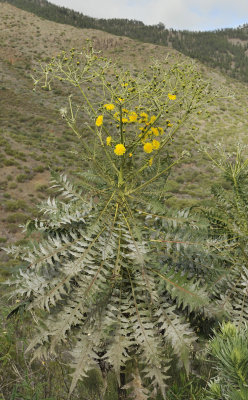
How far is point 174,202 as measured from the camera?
1076 cm

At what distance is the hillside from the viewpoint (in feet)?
31.2

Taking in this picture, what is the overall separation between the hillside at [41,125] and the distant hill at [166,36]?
10.4m

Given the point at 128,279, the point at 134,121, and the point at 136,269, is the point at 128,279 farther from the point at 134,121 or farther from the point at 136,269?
the point at 134,121

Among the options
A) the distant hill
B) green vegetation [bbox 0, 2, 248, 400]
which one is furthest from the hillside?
the distant hill

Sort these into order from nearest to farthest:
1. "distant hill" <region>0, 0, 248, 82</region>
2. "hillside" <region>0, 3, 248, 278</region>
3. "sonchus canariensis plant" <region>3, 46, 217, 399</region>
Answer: "sonchus canariensis plant" <region>3, 46, 217, 399</region>, "hillside" <region>0, 3, 248, 278</region>, "distant hill" <region>0, 0, 248, 82</region>

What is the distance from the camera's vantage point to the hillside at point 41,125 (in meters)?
9.51

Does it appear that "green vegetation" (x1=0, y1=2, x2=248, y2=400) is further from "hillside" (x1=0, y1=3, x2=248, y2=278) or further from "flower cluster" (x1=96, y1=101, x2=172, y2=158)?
"hillside" (x1=0, y1=3, x2=248, y2=278)

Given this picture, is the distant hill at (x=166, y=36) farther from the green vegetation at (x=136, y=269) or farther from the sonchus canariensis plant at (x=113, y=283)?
the sonchus canariensis plant at (x=113, y=283)

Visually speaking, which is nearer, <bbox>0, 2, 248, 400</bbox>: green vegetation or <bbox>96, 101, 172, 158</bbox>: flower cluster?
<bbox>0, 2, 248, 400</bbox>: green vegetation

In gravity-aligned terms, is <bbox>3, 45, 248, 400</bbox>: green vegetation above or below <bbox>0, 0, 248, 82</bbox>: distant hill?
below

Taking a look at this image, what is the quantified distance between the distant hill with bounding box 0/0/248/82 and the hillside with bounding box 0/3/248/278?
1044cm

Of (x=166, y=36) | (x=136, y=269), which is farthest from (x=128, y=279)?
(x=166, y=36)

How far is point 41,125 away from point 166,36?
4496 centimetres

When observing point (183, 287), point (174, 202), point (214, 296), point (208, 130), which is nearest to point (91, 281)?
point (183, 287)
